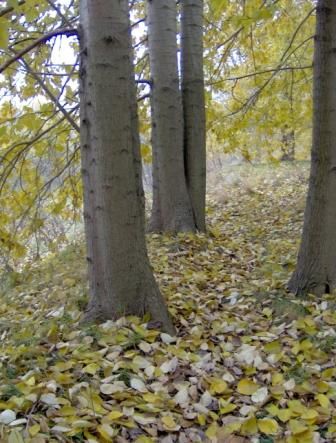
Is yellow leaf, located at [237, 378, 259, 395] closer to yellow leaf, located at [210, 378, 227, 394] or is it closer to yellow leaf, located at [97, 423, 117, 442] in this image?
yellow leaf, located at [210, 378, 227, 394]

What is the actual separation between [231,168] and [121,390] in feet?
37.1

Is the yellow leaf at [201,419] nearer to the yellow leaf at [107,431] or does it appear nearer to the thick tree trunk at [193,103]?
the yellow leaf at [107,431]

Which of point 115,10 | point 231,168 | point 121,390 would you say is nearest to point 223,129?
point 115,10

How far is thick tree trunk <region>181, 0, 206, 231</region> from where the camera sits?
5254 millimetres

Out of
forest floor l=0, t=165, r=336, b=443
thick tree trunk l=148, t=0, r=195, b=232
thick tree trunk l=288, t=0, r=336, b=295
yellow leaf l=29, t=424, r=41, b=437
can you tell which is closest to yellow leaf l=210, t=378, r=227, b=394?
forest floor l=0, t=165, r=336, b=443

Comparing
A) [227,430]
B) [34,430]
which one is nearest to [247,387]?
[227,430]

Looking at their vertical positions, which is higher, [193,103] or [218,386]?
[193,103]

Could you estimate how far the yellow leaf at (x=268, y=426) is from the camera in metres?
2.16

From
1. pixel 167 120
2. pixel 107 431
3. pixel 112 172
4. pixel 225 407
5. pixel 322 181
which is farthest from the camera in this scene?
pixel 167 120

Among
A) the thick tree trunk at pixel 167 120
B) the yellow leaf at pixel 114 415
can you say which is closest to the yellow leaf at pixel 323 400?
the yellow leaf at pixel 114 415

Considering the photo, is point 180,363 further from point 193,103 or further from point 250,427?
point 193,103

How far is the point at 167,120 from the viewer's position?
5.02m

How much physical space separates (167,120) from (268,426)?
349 cm

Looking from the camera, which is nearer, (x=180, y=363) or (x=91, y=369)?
(x=91, y=369)
